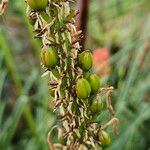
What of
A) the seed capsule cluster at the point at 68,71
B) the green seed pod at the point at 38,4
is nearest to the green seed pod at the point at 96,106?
the seed capsule cluster at the point at 68,71

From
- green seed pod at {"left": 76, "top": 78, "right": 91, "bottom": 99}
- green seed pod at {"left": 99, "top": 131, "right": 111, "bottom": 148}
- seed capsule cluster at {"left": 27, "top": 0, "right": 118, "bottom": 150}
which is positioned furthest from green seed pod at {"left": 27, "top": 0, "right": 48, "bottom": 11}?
green seed pod at {"left": 99, "top": 131, "right": 111, "bottom": 148}

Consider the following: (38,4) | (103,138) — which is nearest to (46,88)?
→ (103,138)

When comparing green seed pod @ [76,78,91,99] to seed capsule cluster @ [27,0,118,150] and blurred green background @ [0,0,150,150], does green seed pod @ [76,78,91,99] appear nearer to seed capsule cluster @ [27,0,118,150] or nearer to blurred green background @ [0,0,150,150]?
seed capsule cluster @ [27,0,118,150]

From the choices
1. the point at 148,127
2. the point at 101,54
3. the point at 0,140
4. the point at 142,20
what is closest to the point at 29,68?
the point at 101,54

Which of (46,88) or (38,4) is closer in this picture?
(38,4)

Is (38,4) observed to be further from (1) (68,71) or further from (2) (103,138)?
(2) (103,138)

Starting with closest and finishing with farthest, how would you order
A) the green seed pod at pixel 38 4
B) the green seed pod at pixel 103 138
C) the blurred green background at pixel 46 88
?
1. the green seed pod at pixel 38 4
2. the green seed pod at pixel 103 138
3. the blurred green background at pixel 46 88

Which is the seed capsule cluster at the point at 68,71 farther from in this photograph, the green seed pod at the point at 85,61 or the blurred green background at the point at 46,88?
the blurred green background at the point at 46,88

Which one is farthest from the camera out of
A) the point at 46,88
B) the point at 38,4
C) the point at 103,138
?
the point at 46,88
